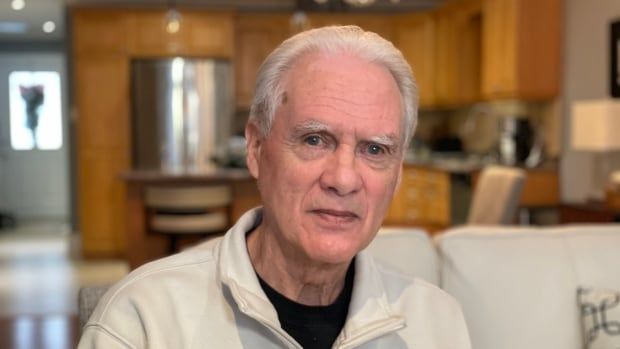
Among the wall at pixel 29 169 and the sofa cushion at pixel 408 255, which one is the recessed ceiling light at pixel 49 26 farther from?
the sofa cushion at pixel 408 255

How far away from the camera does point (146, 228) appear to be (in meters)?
5.38

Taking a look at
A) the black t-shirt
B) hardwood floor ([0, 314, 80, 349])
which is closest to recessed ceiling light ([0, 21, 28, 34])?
hardwood floor ([0, 314, 80, 349])

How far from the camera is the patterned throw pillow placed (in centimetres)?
179

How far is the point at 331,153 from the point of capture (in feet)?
3.99

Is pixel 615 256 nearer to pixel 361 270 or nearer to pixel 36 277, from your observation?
pixel 361 270

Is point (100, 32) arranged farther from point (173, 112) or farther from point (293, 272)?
point (293, 272)

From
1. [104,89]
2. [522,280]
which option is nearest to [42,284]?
[104,89]

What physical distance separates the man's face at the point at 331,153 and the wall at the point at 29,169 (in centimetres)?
1028

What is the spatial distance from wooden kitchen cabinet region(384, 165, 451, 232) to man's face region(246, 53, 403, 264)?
449 centimetres

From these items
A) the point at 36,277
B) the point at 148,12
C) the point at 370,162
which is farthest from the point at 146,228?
the point at 370,162

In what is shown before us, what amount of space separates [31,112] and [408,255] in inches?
399

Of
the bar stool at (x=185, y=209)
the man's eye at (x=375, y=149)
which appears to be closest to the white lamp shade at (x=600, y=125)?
the bar stool at (x=185, y=209)

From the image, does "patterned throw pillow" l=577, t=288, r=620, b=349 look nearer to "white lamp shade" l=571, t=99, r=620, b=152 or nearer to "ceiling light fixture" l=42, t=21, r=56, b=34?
"white lamp shade" l=571, t=99, r=620, b=152

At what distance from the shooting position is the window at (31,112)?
11.0 meters
